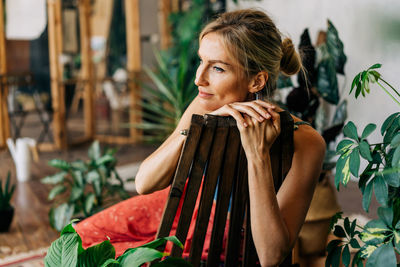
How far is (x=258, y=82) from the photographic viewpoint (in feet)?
4.52

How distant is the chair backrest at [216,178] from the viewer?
1.08m

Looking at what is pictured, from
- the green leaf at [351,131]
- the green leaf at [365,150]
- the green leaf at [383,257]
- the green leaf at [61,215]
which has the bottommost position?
the green leaf at [61,215]

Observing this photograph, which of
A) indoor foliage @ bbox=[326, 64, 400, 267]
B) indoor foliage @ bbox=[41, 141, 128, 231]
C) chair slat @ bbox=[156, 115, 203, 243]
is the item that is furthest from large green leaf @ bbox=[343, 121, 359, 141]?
indoor foliage @ bbox=[41, 141, 128, 231]

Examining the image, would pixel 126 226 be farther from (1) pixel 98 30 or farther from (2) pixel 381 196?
(1) pixel 98 30

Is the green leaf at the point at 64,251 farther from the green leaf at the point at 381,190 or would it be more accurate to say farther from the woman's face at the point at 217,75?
the green leaf at the point at 381,190

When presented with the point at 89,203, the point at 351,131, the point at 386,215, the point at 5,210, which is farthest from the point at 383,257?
the point at 5,210

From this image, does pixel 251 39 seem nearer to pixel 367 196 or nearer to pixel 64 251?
pixel 367 196

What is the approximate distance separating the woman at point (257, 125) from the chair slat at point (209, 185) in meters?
0.06

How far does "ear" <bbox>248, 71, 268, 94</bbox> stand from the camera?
136 cm

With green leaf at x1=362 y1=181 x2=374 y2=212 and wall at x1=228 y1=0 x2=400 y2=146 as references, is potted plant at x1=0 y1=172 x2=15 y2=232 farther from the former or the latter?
green leaf at x1=362 y1=181 x2=374 y2=212

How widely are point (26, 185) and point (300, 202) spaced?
3362mm

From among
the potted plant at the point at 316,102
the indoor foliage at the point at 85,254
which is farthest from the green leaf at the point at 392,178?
the potted plant at the point at 316,102

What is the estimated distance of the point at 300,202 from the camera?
50.1 inches

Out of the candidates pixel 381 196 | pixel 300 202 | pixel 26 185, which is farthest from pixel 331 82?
pixel 26 185
